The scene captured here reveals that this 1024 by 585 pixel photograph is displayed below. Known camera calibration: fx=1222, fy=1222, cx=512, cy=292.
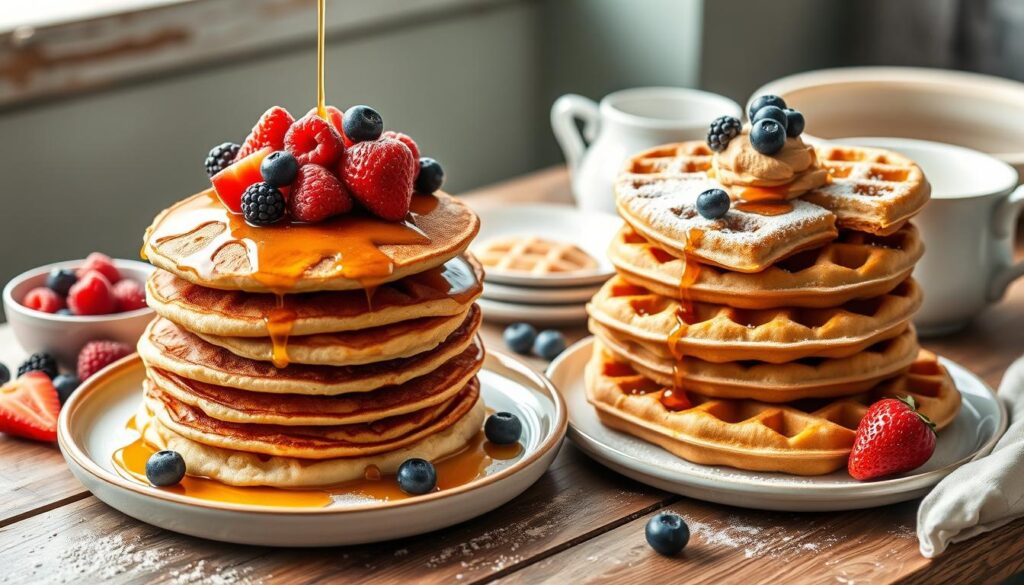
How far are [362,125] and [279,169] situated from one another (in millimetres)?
131

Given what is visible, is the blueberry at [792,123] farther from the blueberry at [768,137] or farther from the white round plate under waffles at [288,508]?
the white round plate under waffles at [288,508]

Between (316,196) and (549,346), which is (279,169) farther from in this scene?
(549,346)

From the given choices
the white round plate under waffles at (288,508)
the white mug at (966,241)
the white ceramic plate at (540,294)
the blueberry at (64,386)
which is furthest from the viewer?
the white ceramic plate at (540,294)

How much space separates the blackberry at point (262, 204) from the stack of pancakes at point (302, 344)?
0.06ft

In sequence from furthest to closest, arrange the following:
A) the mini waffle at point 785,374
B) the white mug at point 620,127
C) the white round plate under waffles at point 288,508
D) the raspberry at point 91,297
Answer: the white mug at point 620,127 → the raspberry at point 91,297 → the mini waffle at point 785,374 → the white round plate under waffles at point 288,508

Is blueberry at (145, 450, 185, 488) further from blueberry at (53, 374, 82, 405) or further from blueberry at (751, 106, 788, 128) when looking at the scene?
blueberry at (751, 106, 788, 128)

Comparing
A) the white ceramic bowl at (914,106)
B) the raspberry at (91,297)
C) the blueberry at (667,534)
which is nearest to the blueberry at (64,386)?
the raspberry at (91,297)

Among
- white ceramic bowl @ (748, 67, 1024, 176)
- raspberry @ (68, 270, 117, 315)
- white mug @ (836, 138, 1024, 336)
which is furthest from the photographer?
white ceramic bowl @ (748, 67, 1024, 176)

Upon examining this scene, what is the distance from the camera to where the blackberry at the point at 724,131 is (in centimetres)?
166

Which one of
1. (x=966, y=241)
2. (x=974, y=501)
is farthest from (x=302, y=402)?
(x=966, y=241)

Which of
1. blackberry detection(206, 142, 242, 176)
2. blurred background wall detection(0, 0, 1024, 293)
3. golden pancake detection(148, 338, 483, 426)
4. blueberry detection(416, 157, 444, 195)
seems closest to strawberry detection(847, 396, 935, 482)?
golden pancake detection(148, 338, 483, 426)

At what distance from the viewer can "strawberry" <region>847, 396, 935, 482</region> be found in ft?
4.92

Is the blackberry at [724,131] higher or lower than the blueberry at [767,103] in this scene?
lower

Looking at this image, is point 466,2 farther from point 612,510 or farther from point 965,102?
point 612,510
